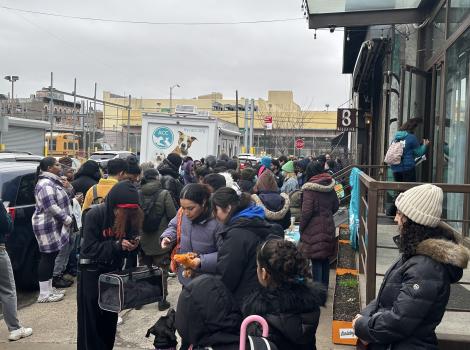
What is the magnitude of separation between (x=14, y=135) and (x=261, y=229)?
2437 centimetres

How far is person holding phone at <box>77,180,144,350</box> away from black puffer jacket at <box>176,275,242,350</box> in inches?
83.9

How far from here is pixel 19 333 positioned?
555cm

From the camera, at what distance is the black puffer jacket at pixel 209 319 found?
2.60 meters

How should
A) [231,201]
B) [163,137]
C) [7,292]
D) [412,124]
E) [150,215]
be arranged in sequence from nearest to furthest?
[231,201] < [7,292] < [150,215] < [412,124] < [163,137]

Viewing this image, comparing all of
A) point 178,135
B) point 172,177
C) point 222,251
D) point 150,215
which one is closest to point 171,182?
point 172,177

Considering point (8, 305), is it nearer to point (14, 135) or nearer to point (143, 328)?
point (143, 328)

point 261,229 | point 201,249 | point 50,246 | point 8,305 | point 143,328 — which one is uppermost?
point 261,229

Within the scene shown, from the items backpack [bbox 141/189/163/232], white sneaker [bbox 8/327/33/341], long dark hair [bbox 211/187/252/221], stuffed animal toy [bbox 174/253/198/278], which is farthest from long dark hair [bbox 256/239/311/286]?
white sneaker [bbox 8/327/33/341]

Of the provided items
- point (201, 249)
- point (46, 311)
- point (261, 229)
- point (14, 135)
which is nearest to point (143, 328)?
point (46, 311)

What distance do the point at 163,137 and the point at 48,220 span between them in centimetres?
1005

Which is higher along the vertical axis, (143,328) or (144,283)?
(144,283)

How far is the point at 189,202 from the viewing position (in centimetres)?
432

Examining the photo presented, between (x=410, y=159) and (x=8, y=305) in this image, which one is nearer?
(x=8, y=305)

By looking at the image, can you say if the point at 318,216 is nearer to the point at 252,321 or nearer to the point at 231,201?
the point at 231,201
